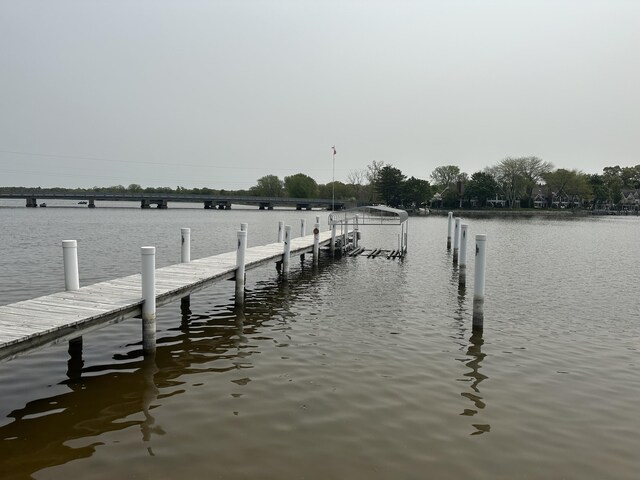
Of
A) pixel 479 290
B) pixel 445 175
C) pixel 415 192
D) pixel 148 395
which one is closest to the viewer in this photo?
pixel 148 395

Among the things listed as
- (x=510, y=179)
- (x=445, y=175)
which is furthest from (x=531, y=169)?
(x=445, y=175)

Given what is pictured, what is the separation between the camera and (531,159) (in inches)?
5453

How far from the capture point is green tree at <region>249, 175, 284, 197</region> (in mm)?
185875

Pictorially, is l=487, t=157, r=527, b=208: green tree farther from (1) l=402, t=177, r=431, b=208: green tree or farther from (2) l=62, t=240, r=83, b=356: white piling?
(2) l=62, t=240, r=83, b=356: white piling

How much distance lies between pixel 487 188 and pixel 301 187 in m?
66.7

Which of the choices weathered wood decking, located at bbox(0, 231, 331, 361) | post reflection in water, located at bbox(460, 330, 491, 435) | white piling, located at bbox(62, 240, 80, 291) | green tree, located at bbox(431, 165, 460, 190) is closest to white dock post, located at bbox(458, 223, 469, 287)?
post reflection in water, located at bbox(460, 330, 491, 435)

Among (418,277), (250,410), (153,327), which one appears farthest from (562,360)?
(418,277)

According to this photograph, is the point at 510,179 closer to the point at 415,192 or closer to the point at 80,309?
the point at 415,192

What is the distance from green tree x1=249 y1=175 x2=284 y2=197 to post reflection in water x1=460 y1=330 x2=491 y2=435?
17532cm

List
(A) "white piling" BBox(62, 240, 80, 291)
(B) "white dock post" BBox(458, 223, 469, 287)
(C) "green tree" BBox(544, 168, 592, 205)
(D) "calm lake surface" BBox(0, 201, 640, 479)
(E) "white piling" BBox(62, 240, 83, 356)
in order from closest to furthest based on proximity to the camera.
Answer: (D) "calm lake surface" BBox(0, 201, 640, 479), (E) "white piling" BBox(62, 240, 83, 356), (A) "white piling" BBox(62, 240, 80, 291), (B) "white dock post" BBox(458, 223, 469, 287), (C) "green tree" BBox(544, 168, 592, 205)

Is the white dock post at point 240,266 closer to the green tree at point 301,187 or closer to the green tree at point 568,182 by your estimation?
the green tree at point 568,182

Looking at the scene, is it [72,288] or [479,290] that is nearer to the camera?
[72,288]

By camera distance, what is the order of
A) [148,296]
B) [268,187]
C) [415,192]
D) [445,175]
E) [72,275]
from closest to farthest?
[148,296], [72,275], [415,192], [445,175], [268,187]

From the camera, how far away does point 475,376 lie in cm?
920
